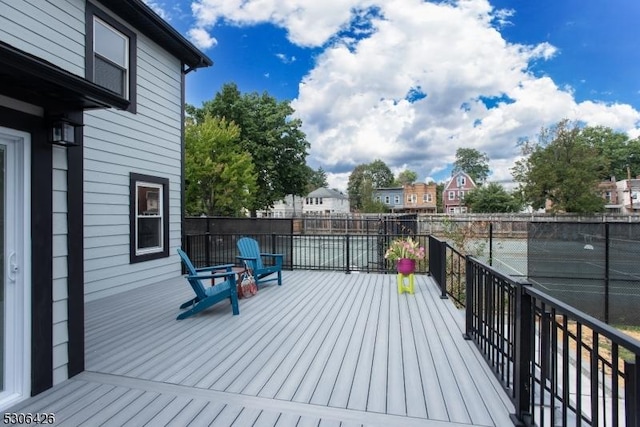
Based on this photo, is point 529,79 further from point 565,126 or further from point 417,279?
point 417,279

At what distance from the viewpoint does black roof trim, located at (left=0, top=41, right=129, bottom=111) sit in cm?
172

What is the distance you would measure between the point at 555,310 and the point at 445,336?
1882 mm

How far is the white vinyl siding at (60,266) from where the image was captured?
93.8 inches

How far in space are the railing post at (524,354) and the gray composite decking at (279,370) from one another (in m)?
A: 0.12

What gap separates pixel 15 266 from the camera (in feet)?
7.07

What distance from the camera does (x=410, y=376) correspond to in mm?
2451

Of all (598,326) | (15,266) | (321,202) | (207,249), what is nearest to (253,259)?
(207,249)

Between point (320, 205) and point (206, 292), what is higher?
point (320, 205)

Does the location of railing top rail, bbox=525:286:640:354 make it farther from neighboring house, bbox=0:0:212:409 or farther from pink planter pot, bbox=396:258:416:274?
pink planter pot, bbox=396:258:416:274

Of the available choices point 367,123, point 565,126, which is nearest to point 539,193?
point 565,126

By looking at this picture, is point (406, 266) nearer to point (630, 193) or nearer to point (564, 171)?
point (564, 171)

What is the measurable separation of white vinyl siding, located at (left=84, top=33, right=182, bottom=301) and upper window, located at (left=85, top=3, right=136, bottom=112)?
23cm

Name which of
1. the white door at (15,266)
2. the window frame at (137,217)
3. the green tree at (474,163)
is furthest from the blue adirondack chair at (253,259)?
the green tree at (474,163)

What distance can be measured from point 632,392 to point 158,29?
6.90 m
